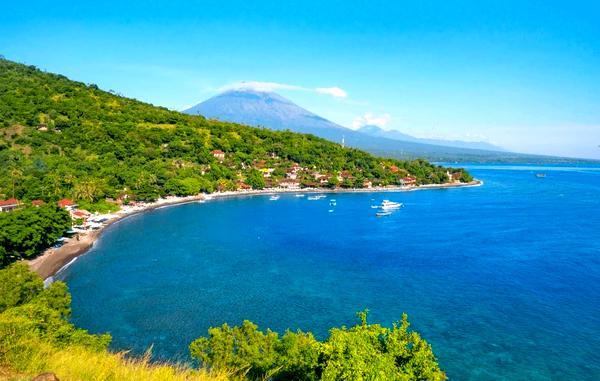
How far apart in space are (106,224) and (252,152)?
4997 centimetres

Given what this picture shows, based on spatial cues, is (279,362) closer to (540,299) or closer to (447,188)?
(540,299)

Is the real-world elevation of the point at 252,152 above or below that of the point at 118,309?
above

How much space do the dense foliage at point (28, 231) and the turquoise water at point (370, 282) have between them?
3313 millimetres

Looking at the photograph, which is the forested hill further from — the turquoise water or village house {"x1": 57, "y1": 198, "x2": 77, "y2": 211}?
the turquoise water

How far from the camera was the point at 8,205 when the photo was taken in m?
46.2

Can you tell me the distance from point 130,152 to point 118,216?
1057 inches

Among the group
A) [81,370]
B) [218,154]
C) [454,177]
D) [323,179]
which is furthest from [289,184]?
[81,370]

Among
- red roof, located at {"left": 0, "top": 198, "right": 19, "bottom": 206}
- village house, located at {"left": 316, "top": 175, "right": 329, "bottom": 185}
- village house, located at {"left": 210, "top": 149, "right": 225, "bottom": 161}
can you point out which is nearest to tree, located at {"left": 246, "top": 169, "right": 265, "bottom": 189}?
village house, located at {"left": 210, "top": 149, "right": 225, "bottom": 161}

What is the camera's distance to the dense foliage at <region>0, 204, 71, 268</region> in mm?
30859

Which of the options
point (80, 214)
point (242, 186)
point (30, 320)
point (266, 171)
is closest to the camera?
point (30, 320)

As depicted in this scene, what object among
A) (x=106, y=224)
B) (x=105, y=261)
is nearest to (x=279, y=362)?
(x=105, y=261)

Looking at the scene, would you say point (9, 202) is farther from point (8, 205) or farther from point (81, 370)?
point (81, 370)

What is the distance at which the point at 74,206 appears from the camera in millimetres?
51312

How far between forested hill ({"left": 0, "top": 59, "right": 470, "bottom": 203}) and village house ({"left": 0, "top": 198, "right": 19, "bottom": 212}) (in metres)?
2.19
